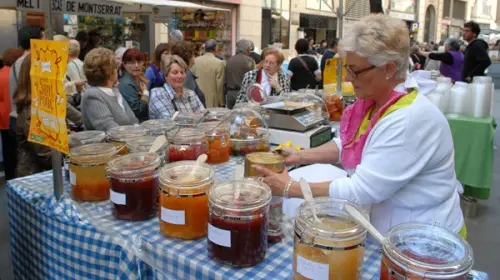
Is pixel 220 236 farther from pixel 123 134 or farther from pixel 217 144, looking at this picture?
pixel 123 134

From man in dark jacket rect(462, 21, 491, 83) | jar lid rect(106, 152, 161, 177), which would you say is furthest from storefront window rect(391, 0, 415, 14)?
jar lid rect(106, 152, 161, 177)

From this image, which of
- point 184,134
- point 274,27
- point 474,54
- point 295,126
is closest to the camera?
point 184,134

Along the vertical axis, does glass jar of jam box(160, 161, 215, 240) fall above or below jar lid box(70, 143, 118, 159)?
below

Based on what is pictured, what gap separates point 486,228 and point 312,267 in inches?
133

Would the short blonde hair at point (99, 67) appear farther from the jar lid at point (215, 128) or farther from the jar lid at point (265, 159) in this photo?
the jar lid at point (265, 159)

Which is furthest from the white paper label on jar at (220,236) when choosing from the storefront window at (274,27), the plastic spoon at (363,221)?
the storefront window at (274,27)

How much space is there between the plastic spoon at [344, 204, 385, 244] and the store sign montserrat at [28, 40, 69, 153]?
105 cm

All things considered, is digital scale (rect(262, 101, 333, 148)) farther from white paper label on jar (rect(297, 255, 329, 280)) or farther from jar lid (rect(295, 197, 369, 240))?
white paper label on jar (rect(297, 255, 329, 280))

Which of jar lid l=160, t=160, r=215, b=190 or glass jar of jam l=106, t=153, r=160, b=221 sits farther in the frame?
glass jar of jam l=106, t=153, r=160, b=221

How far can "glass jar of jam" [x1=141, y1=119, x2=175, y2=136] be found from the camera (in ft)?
7.79

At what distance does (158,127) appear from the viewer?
2.45 meters

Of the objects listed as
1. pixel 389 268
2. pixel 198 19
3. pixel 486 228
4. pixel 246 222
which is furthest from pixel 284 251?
pixel 198 19

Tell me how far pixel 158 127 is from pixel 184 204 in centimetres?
108

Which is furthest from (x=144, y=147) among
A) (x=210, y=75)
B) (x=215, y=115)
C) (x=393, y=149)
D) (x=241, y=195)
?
(x=210, y=75)
